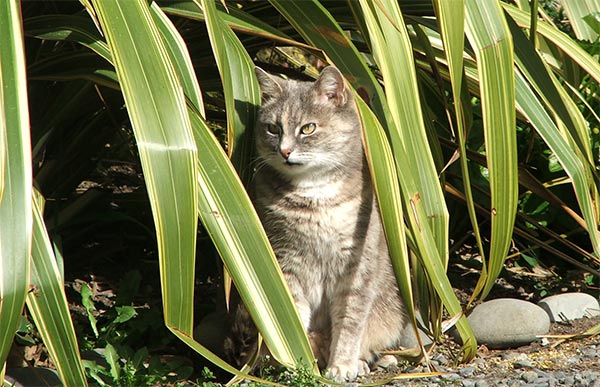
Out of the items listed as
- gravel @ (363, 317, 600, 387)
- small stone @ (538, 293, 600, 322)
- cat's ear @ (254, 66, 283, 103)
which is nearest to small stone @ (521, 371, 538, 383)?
gravel @ (363, 317, 600, 387)

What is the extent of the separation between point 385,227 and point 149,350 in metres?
1.10

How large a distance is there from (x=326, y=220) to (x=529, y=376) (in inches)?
32.9

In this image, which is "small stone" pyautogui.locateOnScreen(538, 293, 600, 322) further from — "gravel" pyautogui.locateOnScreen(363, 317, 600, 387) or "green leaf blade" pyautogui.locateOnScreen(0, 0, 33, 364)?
"green leaf blade" pyautogui.locateOnScreen(0, 0, 33, 364)

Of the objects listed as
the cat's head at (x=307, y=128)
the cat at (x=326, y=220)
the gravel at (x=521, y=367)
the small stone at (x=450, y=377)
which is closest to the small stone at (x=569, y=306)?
the gravel at (x=521, y=367)

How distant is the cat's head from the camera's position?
3.10m

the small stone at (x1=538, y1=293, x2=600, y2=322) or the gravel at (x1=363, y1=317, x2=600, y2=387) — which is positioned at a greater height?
the gravel at (x1=363, y1=317, x2=600, y2=387)

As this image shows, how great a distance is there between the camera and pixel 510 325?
10.7ft

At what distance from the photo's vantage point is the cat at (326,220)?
302cm

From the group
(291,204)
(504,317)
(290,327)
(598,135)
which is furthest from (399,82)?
(598,135)

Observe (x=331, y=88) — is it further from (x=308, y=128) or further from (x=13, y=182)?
(x=13, y=182)

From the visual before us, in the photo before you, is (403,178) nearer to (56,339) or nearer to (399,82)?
(399,82)

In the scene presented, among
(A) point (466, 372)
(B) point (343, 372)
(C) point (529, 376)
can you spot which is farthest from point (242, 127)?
(C) point (529, 376)

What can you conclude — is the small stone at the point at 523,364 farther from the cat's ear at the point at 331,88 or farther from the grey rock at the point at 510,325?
the cat's ear at the point at 331,88

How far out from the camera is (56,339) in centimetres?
230
